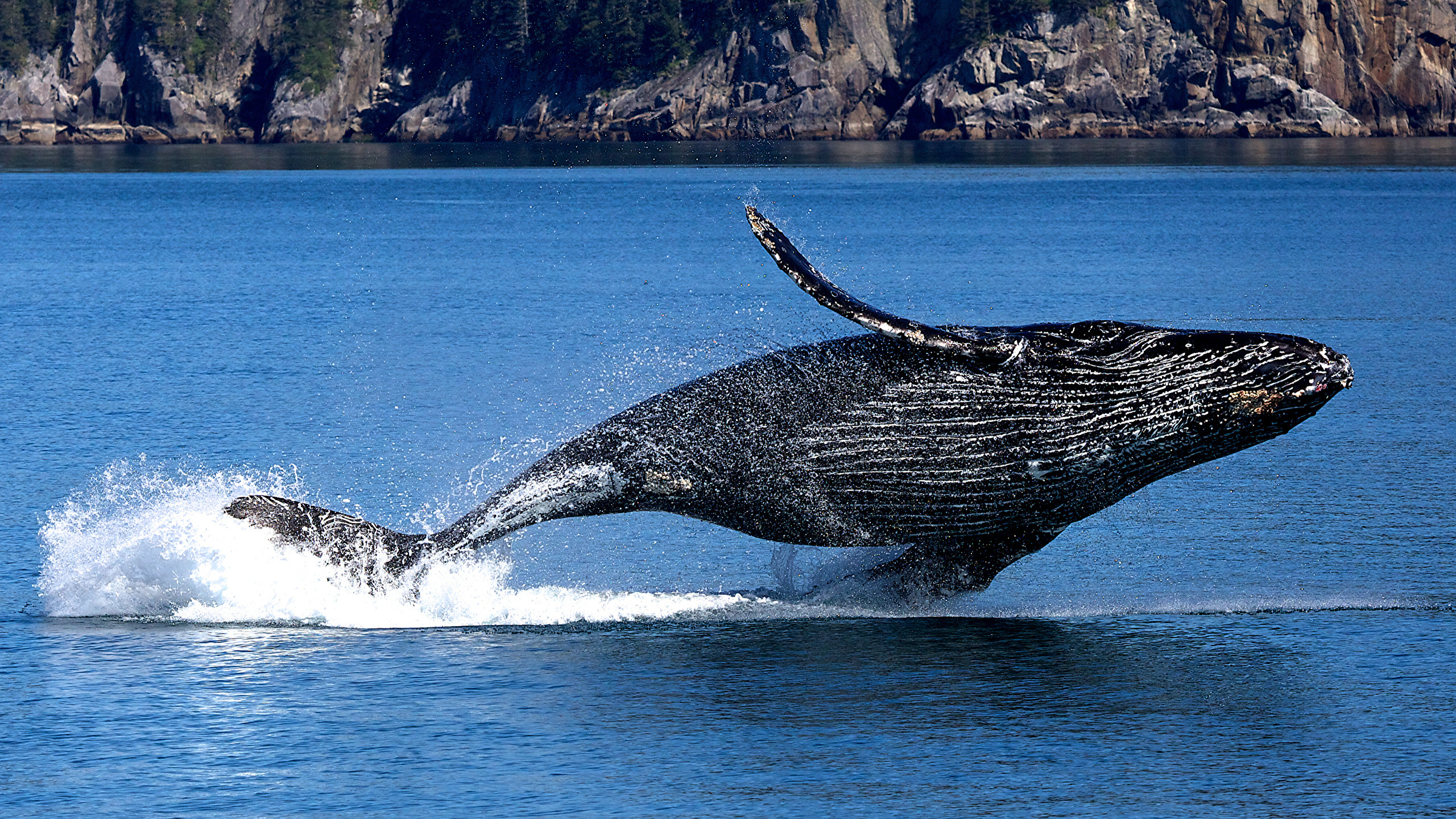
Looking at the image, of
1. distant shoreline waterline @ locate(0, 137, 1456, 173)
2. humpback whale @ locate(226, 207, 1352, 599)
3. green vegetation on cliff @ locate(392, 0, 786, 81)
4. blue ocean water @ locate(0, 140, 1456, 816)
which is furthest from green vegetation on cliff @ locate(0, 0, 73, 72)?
humpback whale @ locate(226, 207, 1352, 599)

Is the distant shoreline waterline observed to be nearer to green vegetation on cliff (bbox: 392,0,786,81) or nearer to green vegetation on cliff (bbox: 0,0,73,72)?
green vegetation on cliff (bbox: 392,0,786,81)

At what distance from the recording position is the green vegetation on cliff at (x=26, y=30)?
194750 millimetres

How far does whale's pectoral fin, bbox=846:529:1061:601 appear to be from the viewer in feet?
38.3

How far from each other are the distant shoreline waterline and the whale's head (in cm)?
10194

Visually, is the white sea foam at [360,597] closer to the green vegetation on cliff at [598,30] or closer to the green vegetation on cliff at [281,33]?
the green vegetation on cliff at [598,30]

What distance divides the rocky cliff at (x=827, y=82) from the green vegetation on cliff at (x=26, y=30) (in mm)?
1013

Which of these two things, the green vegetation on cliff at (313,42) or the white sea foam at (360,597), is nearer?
the white sea foam at (360,597)

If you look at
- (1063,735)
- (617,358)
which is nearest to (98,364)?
(617,358)

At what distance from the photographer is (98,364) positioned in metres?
26.2

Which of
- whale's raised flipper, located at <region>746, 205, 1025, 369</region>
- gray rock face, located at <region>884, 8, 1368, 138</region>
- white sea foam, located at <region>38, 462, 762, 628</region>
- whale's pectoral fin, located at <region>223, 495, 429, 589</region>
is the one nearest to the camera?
whale's raised flipper, located at <region>746, 205, 1025, 369</region>

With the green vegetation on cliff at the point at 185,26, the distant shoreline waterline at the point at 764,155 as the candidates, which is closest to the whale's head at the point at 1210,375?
the distant shoreline waterline at the point at 764,155

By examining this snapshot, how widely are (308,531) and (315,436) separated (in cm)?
801

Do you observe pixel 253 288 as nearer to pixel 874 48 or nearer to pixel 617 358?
pixel 617 358

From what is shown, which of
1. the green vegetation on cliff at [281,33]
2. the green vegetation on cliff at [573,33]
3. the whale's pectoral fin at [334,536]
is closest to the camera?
the whale's pectoral fin at [334,536]
